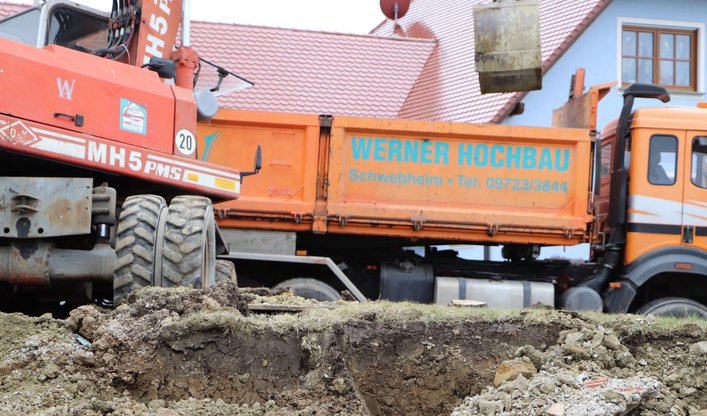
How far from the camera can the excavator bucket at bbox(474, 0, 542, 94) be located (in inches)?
417

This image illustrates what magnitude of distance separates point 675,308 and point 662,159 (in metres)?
1.65

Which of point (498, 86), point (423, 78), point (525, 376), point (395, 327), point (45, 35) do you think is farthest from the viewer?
point (423, 78)

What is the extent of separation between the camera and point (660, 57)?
19.1 meters

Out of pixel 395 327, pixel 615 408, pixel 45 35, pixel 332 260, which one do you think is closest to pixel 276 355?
pixel 395 327

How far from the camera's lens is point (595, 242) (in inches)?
451

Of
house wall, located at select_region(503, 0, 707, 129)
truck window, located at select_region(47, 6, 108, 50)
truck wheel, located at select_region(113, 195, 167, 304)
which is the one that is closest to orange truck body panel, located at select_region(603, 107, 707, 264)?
truck window, located at select_region(47, 6, 108, 50)

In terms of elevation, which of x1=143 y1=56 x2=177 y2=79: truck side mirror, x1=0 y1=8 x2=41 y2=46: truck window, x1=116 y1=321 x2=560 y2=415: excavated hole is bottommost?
x1=116 y1=321 x2=560 y2=415: excavated hole

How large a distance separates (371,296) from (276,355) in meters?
5.28

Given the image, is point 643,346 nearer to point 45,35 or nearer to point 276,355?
point 276,355

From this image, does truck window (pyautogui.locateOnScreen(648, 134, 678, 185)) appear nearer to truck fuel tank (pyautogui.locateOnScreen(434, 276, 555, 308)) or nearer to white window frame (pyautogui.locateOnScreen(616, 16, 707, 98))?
truck fuel tank (pyautogui.locateOnScreen(434, 276, 555, 308))

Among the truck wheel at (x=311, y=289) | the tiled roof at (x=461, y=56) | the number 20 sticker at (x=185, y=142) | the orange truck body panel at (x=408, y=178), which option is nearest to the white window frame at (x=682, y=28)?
the tiled roof at (x=461, y=56)

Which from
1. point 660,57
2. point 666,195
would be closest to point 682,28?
point 660,57

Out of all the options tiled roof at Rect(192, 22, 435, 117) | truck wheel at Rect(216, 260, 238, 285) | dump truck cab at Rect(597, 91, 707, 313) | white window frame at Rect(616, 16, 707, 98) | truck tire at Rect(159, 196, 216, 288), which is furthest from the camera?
tiled roof at Rect(192, 22, 435, 117)

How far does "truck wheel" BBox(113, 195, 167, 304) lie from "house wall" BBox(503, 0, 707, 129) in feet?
39.4
